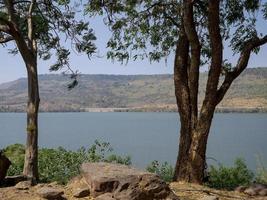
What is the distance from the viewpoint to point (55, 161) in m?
19.1

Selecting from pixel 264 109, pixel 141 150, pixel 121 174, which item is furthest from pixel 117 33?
pixel 264 109

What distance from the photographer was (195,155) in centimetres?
1011

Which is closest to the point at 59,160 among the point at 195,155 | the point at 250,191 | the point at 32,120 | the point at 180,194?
the point at 32,120

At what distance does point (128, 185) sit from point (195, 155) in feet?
11.0

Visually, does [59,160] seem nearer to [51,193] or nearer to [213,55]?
[213,55]

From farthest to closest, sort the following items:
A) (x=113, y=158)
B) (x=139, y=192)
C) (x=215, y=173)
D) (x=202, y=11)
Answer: (x=113, y=158) → (x=215, y=173) → (x=202, y=11) → (x=139, y=192)

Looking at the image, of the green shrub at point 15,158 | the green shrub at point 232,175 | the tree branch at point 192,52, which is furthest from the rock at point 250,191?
the green shrub at point 15,158

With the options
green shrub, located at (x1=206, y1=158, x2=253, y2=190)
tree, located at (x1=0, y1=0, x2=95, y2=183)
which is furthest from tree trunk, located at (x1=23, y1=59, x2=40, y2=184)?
green shrub, located at (x1=206, y1=158, x2=253, y2=190)

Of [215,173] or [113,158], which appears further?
[113,158]

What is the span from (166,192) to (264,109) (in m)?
170

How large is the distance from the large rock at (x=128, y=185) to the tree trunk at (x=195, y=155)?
286 cm

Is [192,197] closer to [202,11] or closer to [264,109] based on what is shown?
[202,11]

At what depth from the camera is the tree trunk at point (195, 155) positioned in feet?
33.0

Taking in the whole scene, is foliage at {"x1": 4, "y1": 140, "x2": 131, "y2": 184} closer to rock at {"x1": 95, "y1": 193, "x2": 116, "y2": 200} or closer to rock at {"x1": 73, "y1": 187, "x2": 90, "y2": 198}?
rock at {"x1": 73, "y1": 187, "x2": 90, "y2": 198}
